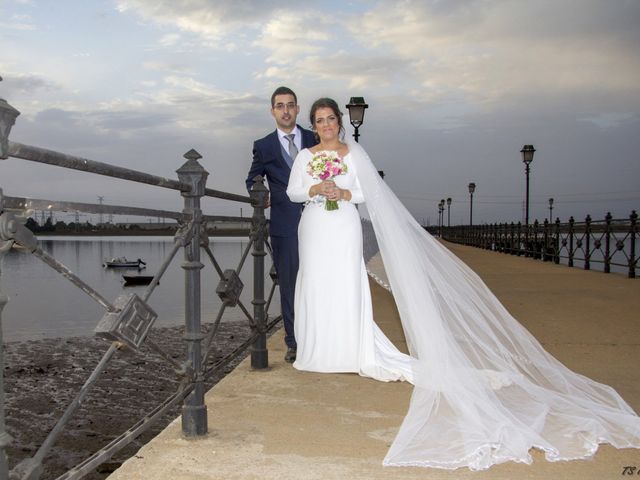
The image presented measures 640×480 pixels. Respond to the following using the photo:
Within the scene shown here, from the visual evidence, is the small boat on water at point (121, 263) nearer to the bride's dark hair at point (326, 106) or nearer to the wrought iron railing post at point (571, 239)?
the wrought iron railing post at point (571, 239)

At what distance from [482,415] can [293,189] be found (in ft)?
7.98

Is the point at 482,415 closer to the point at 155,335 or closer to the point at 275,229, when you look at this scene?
the point at 275,229

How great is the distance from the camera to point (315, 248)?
4902 millimetres

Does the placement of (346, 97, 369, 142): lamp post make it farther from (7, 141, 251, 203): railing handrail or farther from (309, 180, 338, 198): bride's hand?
(7, 141, 251, 203): railing handrail

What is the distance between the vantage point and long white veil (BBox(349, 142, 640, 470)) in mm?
3115

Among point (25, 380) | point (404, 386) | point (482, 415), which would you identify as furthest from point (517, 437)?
point (25, 380)

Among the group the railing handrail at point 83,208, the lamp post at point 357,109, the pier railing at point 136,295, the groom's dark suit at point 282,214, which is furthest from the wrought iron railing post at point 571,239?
the railing handrail at point 83,208

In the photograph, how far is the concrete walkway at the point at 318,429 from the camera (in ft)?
9.37

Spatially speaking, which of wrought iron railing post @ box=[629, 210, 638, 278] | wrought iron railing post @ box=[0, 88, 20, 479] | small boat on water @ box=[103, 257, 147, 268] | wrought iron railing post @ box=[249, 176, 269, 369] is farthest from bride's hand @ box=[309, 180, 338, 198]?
small boat on water @ box=[103, 257, 147, 268]

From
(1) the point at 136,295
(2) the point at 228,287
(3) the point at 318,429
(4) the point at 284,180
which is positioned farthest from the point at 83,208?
(4) the point at 284,180

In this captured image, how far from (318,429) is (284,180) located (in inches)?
98.5

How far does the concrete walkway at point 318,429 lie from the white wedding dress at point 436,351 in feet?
0.43

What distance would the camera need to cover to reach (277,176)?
5348mm

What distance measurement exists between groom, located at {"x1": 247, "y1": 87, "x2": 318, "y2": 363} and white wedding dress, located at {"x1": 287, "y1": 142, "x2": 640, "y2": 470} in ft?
0.93
